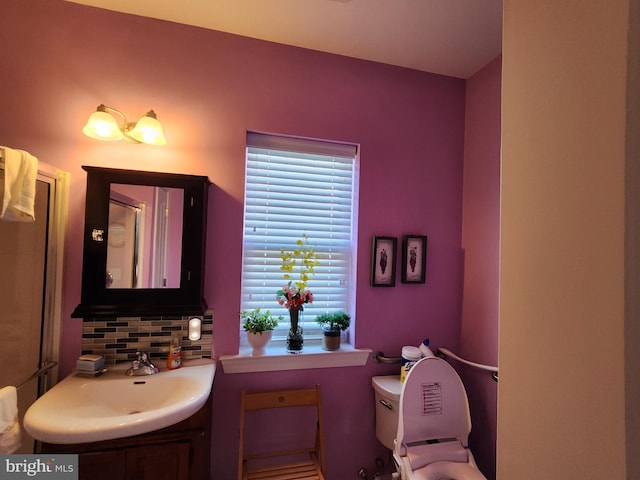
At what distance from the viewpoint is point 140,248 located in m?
1.45

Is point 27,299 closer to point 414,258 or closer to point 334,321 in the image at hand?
point 334,321

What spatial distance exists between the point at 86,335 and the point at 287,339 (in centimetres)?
100

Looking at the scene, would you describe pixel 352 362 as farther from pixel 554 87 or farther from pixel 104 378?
pixel 554 87

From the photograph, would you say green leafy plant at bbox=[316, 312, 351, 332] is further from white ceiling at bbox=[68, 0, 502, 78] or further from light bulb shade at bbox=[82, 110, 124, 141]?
white ceiling at bbox=[68, 0, 502, 78]

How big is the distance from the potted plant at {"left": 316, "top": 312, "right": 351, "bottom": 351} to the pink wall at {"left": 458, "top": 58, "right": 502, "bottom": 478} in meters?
0.81

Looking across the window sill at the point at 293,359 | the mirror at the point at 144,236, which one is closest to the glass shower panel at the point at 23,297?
the mirror at the point at 144,236

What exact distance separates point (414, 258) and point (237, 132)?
4.30ft

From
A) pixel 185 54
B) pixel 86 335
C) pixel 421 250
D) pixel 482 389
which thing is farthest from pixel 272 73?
pixel 482 389

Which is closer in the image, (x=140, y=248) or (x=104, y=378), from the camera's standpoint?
(x=104, y=378)

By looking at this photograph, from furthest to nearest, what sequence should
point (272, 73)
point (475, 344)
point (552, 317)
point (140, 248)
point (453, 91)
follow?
point (453, 91) < point (475, 344) < point (272, 73) < point (140, 248) < point (552, 317)

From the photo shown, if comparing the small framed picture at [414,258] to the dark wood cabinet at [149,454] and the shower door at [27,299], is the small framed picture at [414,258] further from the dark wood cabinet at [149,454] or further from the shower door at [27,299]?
the shower door at [27,299]

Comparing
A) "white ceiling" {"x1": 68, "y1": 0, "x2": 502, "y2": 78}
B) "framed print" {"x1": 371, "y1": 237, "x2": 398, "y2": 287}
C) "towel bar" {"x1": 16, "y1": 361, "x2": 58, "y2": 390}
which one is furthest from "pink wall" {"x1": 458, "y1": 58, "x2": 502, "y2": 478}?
"towel bar" {"x1": 16, "y1": 361, "x2": 58, "y2": 390}

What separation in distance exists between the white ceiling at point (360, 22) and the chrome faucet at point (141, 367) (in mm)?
1738

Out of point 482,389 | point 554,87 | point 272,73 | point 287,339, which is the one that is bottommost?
point 482,389
